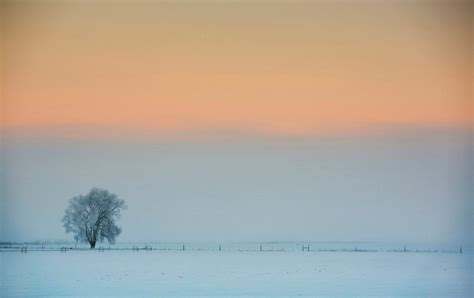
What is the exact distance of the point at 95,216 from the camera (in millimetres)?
21203

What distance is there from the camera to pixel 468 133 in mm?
12547

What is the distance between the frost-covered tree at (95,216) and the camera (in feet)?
67.9

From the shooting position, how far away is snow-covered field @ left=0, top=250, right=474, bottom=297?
1066 centimetres

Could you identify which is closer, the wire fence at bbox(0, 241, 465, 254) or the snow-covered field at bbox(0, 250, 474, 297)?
the snow-covered field at bbox(0, 250, 474, 297)

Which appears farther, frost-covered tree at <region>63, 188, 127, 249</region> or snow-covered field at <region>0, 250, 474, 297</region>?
frost-covered tree at <region>63, 188, 127, 249</region>

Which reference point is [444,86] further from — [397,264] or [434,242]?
[434,242]

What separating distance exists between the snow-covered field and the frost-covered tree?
3.89m

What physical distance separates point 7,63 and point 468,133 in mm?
7362

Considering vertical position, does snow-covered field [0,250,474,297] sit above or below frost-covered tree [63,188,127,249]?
below

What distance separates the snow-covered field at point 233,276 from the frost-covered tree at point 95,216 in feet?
12.8

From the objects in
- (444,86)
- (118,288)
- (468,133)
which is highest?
(444,86)

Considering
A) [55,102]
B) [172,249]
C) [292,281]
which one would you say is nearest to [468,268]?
[292,281]

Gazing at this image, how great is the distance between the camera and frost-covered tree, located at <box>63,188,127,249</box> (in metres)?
20.7

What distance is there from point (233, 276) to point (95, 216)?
9660 mm
